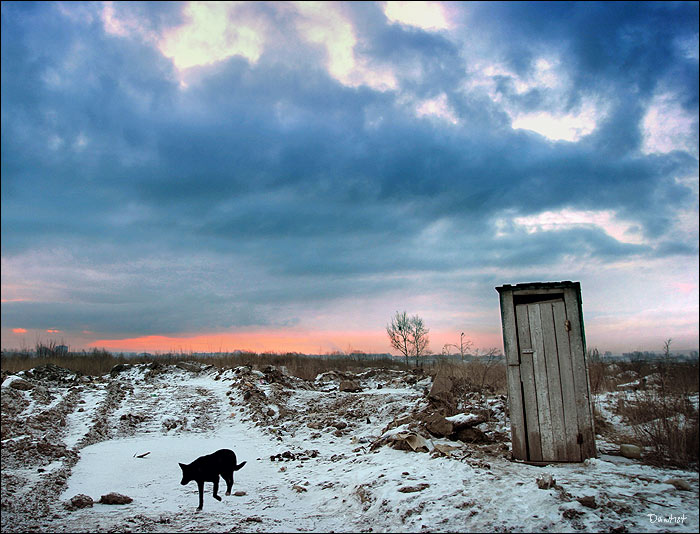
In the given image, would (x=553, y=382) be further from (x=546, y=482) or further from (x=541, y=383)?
(x=546, y=482)

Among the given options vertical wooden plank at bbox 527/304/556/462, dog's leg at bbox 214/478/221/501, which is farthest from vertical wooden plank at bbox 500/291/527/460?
dog's leg at bbox 214/478/221/501

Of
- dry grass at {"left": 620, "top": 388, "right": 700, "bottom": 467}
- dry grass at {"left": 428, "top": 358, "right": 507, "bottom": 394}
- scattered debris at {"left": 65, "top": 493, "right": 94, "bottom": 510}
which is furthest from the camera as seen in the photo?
dry grass at {"left": 428, "top": 358, "right": 507, "bottom": 394}

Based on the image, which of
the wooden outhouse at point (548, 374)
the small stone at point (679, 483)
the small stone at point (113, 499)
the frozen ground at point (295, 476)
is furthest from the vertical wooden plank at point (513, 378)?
the small stone at point (113, 499)

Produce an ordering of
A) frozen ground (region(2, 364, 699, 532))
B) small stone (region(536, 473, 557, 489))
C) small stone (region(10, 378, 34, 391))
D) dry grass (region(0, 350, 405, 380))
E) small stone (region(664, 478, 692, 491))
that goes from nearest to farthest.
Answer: frozen ground (region(2, 364, 699, 532)), small stone (region(664, 478, 692, 491)), small stone (region(536, 473, 557, 489)), small stone (region(10, 378, 34, 391)), dry grass (region(0, 350, 405, 380))

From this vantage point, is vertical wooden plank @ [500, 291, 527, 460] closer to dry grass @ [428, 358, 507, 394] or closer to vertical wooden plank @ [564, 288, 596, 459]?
vertical wooden plank @ [564, 288, 596, 459]

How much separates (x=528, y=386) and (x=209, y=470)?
4.76m

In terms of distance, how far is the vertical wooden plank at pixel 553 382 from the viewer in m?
6.52

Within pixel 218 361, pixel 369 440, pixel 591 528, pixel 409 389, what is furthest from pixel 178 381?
pixel 591 528

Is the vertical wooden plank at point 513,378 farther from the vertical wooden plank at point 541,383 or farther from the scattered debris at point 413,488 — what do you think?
the scattered debris at point 413,488

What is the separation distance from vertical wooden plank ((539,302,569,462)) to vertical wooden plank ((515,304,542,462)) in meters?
0.22

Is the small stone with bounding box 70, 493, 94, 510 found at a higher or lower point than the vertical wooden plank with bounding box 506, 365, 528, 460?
lower

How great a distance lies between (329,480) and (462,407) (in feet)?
13.0

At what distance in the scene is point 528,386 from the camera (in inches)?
268

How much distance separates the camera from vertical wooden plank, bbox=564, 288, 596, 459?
21.1 feet
